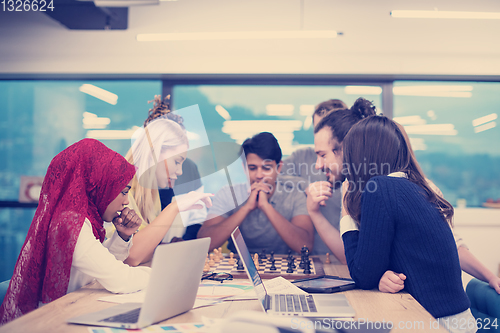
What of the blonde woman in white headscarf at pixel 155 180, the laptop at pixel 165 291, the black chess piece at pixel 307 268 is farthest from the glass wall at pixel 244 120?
the laptop at pixel 165 291

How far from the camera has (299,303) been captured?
107cm

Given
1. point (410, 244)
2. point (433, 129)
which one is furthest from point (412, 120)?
point (410, 244)

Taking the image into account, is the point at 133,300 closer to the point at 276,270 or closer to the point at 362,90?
the point at 276,270

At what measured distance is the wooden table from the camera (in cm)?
89

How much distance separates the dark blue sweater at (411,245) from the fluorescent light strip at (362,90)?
2279 mm

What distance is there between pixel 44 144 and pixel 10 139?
1.22ft

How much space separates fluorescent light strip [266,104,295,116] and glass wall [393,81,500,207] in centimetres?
102

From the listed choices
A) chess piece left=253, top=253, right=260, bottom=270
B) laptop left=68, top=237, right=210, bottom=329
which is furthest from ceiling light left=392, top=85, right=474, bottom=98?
laptop left=68, top=237, right=210, bottom=329

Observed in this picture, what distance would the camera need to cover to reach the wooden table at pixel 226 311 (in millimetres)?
893

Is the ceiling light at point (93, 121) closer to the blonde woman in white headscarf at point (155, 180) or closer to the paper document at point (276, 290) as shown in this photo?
the blonde woman in white headscarf at point (155, 180)

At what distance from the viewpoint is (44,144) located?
139 inches

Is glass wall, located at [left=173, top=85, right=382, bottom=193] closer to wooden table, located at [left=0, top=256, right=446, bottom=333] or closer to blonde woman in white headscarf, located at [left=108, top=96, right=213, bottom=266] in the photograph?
blonde woman in white headscarf, located at [left=108, top=96, right=213, bottom=266]

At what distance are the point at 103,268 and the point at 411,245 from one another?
3.48 feet

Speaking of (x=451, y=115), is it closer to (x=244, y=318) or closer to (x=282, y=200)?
(x=282, y=200)
